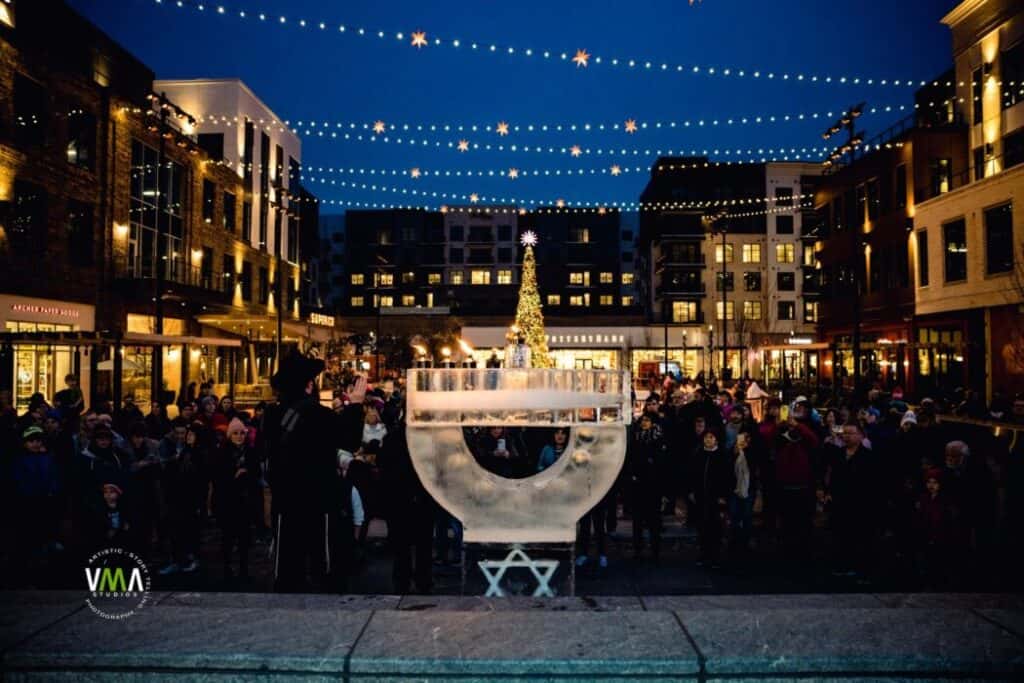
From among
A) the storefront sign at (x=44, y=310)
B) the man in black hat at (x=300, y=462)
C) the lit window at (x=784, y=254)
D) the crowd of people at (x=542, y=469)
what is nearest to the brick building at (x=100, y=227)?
the storefront sign at (x=44, y=310)

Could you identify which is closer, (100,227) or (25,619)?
(25,619)

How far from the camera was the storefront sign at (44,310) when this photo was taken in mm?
20281

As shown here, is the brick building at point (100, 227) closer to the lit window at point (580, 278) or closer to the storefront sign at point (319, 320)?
the storefront sign at point (319, 320)

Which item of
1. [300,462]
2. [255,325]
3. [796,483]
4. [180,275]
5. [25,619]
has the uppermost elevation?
[180,275]

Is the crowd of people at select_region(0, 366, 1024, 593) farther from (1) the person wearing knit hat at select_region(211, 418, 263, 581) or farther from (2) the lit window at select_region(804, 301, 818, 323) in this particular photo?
(2) the lit window at select_region(804, 301, 818, 323)

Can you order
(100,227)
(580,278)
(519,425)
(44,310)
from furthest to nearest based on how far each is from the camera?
(580,278) → (100,227) → (44,310) → (519,425)

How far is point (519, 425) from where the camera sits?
532cm

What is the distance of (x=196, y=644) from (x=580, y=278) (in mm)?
69265

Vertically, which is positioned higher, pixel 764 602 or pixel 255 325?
pixel 255 325

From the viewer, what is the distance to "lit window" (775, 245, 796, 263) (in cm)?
5962

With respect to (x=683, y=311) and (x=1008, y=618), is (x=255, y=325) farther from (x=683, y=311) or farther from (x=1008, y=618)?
(x=683, y=311)

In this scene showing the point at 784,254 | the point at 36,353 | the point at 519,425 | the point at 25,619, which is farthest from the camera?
the point at 784,254

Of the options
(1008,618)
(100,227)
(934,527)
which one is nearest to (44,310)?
(100,227)

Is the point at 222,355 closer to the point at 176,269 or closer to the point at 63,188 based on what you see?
the point at 176,269
